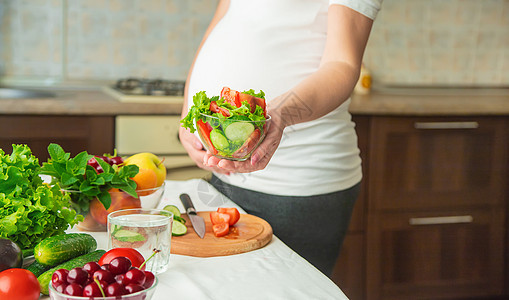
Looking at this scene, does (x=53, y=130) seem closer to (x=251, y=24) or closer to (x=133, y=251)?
(x=251, y=24)

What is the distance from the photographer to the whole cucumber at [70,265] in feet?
2.46

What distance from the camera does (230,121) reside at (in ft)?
2.87

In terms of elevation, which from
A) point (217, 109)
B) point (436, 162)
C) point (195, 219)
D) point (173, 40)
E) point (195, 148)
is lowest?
point (436, 162)

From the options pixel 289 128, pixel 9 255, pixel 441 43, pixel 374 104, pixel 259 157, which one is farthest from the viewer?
pixel 441 43

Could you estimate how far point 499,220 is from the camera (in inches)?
95.7

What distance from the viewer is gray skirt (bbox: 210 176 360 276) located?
1.30 m

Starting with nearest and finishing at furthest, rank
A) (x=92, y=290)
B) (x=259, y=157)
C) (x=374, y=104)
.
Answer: (x=92, y=290) → (x=259, y=157) → (x=374, y=104)

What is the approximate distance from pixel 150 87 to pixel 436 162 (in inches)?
44.8

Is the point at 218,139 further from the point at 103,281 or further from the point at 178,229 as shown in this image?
the point at 103,281

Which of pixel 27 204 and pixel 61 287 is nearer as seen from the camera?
pixel 61 287

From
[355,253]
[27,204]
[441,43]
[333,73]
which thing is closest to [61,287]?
[27,204]

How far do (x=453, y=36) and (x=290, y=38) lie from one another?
1886 millimetres

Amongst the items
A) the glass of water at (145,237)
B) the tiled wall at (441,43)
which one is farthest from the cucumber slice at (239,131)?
the tiled wall at (441,43)

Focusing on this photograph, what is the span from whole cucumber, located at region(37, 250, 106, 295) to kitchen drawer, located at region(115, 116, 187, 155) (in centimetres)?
128
